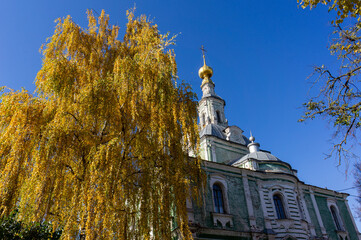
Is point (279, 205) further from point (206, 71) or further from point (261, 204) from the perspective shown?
point (206, 71)

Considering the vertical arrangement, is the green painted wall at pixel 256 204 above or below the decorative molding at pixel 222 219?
above

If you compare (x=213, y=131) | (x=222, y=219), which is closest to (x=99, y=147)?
(x=222, y=219)

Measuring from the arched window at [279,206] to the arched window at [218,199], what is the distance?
397 centimetres

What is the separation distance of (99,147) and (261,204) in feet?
Result: 41.8

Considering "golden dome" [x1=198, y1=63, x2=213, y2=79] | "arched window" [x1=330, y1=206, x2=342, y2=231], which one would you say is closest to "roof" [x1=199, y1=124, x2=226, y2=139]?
"golden dome" [x1=198, y1=63, x2=213, y2=79]

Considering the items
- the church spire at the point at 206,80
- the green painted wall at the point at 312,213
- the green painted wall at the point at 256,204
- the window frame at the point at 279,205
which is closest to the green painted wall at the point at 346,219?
the green painted wall at the point at 312,213

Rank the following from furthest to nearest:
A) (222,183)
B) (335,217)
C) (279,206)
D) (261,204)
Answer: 1. (335,217)
2. (279,206)
3. (261,204)
4. (222,183)

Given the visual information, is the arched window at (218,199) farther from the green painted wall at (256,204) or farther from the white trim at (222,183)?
the green painted wall at (256,204)

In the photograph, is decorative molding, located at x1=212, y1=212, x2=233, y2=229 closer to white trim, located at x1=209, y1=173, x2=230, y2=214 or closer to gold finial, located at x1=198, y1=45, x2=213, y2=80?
white trim, located at x1=209, y1=173, x2=230, y2=214

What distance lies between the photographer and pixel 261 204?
1653 centimetres

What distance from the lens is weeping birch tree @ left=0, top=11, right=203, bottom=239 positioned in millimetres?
6395

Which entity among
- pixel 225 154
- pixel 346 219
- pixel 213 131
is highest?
pixel 213 131

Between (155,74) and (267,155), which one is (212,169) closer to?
(267,155)

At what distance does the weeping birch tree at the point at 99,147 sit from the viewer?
6.39 m
